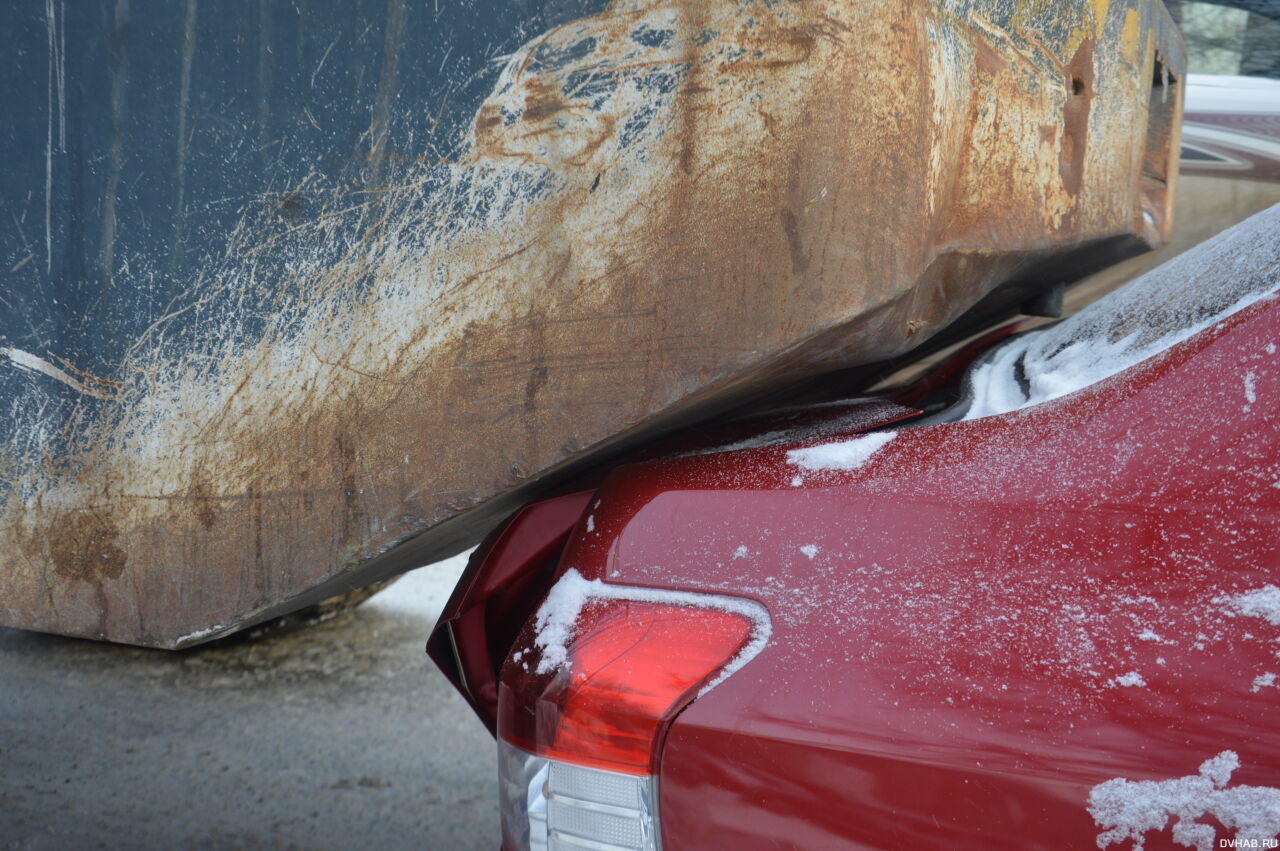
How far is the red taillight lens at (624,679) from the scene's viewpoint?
1.02 m

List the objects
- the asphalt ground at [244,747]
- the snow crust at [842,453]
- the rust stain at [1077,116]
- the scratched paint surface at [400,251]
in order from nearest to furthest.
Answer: the snow crust at [842,453]
the scratched paint surface at [400,251]
the rust stain at [1077,116]
the asphalt ground at [244,747]

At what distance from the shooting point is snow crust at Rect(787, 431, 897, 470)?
1.14 metres

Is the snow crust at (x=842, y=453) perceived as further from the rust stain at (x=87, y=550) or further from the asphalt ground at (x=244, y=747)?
the asphalt ground at (x=244, y=747)

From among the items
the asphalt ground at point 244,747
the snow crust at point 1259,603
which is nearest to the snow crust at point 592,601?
the snow crust at point 1259,603

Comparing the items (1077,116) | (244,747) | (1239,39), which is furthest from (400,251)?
(1239,39)

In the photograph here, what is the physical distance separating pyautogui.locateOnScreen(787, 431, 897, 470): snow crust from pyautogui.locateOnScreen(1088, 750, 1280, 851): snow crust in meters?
0.44

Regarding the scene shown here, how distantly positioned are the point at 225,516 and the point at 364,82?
704 millimetres

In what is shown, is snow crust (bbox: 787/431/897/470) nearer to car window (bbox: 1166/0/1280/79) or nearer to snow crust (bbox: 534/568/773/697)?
snow crust (bbox: 534/568/773/697)

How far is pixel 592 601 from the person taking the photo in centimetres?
113

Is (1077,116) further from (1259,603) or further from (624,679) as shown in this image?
(624,679)

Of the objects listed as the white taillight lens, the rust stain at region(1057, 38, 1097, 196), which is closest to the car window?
the rust stain at region(1057, 38, 1097, 196)

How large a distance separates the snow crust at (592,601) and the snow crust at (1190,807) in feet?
1.18

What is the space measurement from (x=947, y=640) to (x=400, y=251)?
93cm

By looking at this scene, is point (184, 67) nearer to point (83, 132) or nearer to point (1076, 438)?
point (83, 132)
